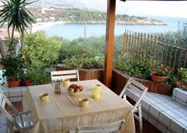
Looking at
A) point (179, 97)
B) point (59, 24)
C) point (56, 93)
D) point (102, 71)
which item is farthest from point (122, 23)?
point (56, 93)

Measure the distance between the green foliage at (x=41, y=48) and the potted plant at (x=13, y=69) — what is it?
87 cm

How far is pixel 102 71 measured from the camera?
4.17m

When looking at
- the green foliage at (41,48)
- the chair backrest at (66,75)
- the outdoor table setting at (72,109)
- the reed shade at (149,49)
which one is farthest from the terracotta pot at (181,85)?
the green foliage at (41,48)

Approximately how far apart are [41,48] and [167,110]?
313 cm

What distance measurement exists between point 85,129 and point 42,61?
11.5ft

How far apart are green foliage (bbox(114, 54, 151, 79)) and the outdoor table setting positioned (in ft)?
4.87

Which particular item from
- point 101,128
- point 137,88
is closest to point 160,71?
point 137,88

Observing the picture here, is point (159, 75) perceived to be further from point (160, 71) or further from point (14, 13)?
point (14, 13)

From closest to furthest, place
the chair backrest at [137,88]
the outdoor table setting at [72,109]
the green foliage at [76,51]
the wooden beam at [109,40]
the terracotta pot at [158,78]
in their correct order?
the outdoor table setting at [72,109]
the chair backrest at [137,88]
the terracotta pot at [158,78]
the wooden beam at [109,40]
the green foliage at [76,51]

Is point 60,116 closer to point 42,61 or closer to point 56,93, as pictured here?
point 56,93

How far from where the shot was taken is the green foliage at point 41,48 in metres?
4.70

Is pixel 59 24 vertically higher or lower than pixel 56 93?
higher

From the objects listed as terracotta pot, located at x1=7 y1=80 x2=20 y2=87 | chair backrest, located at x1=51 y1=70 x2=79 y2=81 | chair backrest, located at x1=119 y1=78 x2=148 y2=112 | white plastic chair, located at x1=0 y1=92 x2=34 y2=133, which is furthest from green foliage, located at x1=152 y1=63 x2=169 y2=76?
terracotta pot, located at x1=7 y1=80 x2=20 y2=87

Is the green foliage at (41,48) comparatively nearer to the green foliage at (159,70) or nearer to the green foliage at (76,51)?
the green foliage at (76,51)
